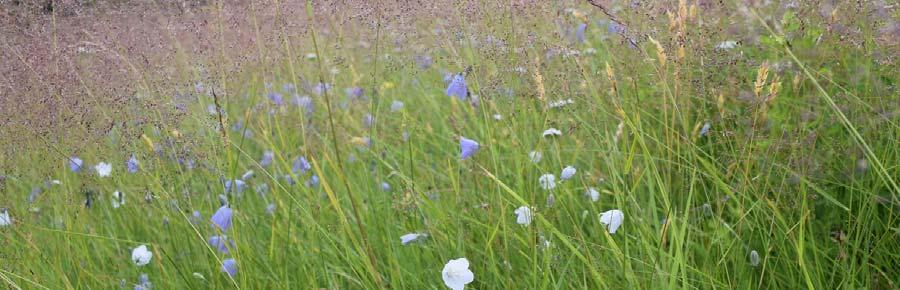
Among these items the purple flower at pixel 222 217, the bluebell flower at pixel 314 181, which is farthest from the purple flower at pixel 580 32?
the purple flower at pixel 222 217

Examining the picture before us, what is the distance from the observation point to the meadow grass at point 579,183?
1596mm

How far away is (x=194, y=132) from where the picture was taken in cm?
191

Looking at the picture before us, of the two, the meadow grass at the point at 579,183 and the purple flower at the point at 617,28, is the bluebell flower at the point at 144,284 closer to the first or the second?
the meadow grass at the point at 579,183

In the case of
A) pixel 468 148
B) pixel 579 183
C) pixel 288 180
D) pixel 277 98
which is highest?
pixel 277 98

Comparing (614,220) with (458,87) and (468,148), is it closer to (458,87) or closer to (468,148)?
(468,148)

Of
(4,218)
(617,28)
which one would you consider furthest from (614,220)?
(4,218)

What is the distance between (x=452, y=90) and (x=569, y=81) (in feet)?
1.22

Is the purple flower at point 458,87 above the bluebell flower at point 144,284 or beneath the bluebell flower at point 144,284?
above

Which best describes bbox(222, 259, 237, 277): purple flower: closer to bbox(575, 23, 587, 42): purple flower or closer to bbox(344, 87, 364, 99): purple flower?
bbox(344, 87, 364, 99): purple flower

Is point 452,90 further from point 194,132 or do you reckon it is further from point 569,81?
point 194,132

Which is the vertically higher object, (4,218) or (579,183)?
(4,218)

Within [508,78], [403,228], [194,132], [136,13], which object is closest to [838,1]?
[508,78]

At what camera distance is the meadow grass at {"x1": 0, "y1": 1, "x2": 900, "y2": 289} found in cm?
160

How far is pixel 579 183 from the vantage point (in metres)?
2.25
